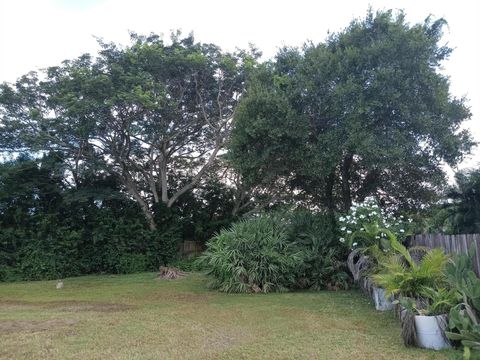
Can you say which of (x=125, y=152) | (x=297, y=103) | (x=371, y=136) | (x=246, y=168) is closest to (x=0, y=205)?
(x=125, y=152)

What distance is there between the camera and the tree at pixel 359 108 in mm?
9391

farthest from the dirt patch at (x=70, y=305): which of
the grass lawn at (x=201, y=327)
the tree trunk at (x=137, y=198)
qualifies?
the tree trunk at (x=137, y=198)

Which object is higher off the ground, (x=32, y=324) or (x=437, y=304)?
(x=437, y=304)

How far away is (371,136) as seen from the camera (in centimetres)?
925

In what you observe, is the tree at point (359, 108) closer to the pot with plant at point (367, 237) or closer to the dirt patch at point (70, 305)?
the pot with plant at point (367, 237)

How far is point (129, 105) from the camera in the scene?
14.0 metres

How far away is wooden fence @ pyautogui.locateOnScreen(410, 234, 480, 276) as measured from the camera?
605 cm

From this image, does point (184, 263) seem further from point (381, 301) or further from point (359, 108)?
point (381, 301)

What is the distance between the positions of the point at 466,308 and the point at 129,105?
12014mm

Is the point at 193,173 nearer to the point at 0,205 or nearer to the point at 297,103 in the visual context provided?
the point at 0,205

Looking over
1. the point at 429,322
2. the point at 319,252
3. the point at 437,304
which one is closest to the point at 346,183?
the point at 319,252

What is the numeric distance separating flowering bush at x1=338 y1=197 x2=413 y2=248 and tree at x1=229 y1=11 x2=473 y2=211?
129cm

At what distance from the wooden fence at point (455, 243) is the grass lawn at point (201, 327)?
145 centimetres

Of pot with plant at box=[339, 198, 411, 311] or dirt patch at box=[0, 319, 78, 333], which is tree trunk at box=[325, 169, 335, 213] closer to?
pot with plant at box=[339, 198, 411, 311]
